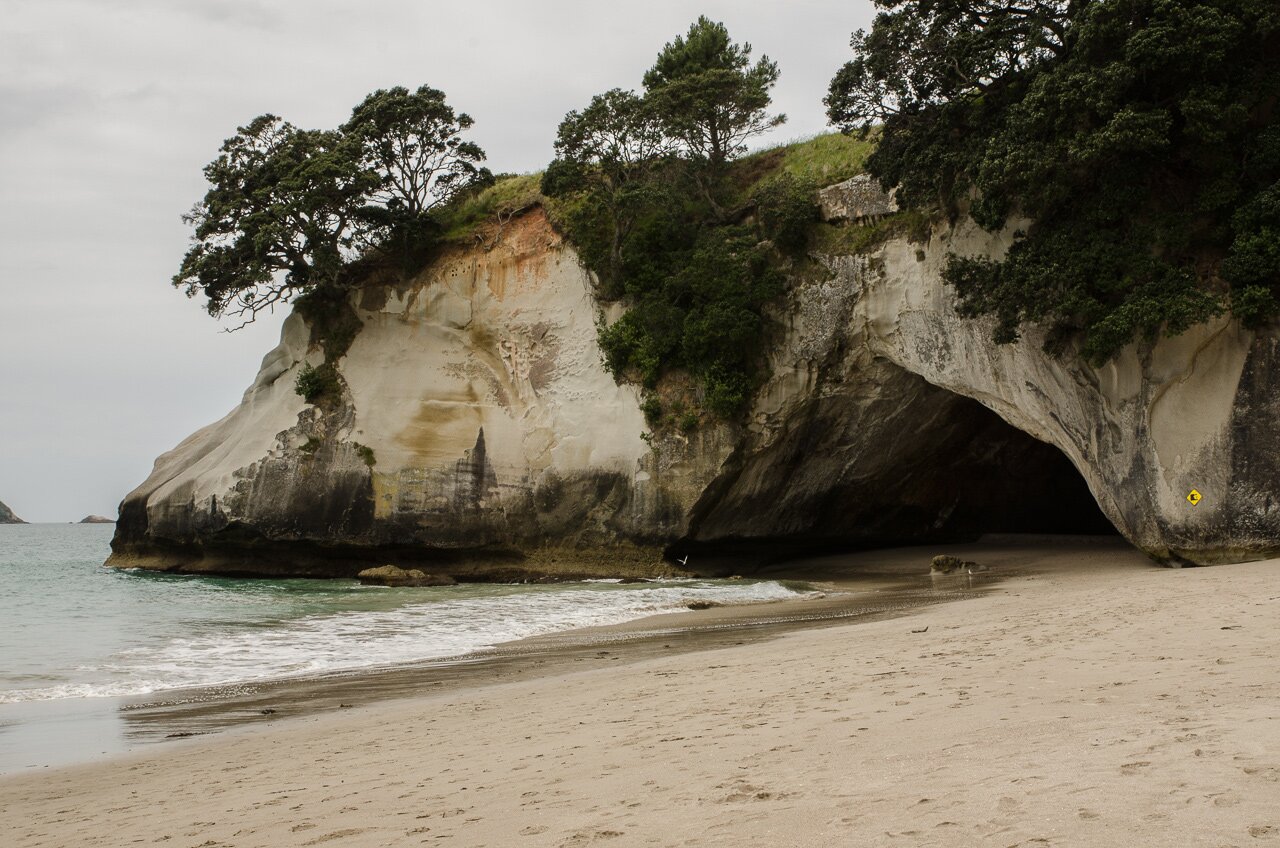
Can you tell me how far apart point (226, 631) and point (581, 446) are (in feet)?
41.2

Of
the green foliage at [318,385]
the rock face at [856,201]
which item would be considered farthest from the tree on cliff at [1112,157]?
the green foliage at [318,385]

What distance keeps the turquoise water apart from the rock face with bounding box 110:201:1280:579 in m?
3.23

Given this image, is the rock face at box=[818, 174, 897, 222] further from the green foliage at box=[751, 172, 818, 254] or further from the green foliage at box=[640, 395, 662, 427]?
the green foliage at box=[640, 395, 662, 427]

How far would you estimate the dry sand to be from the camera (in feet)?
10.6

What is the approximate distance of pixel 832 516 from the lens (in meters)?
25.1

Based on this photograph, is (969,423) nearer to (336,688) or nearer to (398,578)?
(398,578)

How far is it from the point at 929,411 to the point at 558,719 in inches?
706

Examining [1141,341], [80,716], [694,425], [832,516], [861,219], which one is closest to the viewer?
[80,716]

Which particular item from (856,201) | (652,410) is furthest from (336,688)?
(856,201)

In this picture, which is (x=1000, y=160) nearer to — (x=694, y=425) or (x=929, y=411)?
(x=929, y=411)

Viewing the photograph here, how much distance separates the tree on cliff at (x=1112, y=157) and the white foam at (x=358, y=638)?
712 centimetres

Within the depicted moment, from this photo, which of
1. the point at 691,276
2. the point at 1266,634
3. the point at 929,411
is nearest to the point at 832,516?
the point at 929,411

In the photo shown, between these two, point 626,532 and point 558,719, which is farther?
point 626,532

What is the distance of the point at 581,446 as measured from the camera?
24.6m
